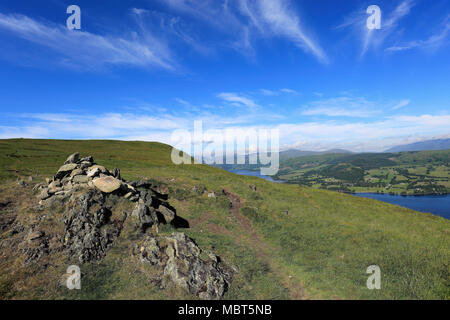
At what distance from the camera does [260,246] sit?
Result: 28.9 metres

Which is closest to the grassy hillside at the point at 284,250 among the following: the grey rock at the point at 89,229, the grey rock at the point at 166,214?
the grey rock at the point at 89,229

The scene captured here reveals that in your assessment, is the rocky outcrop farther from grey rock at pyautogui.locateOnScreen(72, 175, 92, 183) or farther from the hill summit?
grey rock at pyautogui.locateOnScreen(72, 175, 92, 183)

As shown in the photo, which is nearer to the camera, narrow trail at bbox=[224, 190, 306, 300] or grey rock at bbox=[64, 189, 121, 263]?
grey rock at bbox=[64, 189, 121, 263]

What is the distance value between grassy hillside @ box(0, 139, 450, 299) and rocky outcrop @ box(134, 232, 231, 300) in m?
1.18

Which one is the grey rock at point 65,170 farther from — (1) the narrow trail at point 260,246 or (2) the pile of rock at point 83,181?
(1) the narrow trail at point 260,246

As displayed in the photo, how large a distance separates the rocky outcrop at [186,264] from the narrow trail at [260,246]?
20.5ft

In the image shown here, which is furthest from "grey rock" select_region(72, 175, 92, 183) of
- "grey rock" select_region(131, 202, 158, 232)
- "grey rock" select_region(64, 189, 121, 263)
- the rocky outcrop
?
the rocky outcrop

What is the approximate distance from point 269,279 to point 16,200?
36.0 metres

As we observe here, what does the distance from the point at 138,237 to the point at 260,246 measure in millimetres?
16788

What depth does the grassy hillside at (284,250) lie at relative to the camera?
1739cm

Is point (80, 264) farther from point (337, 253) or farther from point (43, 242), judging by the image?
point (337, 253)

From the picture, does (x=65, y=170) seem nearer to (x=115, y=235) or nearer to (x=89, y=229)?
(x=89, y=229)

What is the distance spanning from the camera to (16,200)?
1115 inches

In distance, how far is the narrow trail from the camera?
1990 centimetres
